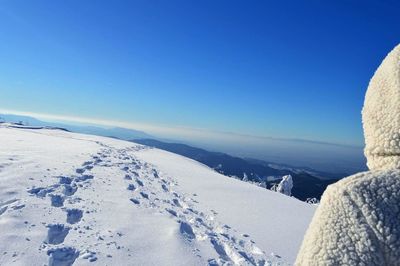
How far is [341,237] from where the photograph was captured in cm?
119

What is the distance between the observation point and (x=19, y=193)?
26.2 ft

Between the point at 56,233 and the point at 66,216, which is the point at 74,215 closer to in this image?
the point at 66,216

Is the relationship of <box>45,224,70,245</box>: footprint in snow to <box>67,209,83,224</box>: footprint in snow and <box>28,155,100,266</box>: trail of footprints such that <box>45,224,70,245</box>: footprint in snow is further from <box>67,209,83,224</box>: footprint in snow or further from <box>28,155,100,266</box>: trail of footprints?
<box>67,209,83,224</box>: footprint in snow

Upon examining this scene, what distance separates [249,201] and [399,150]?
10.9 m

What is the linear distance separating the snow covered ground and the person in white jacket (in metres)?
4.78

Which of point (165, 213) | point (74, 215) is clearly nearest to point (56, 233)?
point (74, 215)

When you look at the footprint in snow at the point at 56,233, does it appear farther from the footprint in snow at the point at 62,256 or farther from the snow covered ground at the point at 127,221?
the footprint in snow at the point at 62,256

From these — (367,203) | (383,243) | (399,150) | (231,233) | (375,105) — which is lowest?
(231,233)

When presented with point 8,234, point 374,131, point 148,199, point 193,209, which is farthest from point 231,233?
point 374,131

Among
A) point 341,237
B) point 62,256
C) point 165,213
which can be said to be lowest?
point 62,256

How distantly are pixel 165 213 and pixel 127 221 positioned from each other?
140cm

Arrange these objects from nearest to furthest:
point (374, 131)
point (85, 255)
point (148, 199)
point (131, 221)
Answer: point (374, 131)
point (85, 255)
point (131, 221)
point (148, 199)

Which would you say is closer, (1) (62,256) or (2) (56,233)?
(1) (62,256)

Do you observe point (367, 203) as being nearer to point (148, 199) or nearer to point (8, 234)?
point (8, 234)
